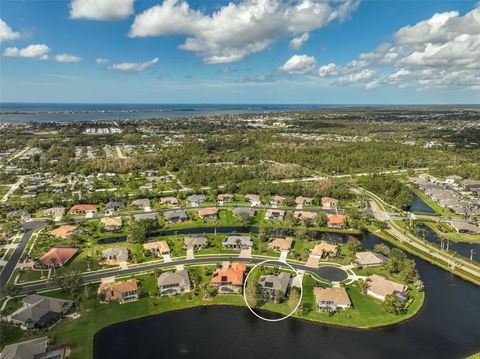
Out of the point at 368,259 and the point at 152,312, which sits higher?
the point at 368,259

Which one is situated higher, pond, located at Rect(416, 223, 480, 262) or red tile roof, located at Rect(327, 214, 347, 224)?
red tile roof, located at Rect(327, 214, 347, 224)

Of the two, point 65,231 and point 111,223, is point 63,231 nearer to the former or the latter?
point 65,231

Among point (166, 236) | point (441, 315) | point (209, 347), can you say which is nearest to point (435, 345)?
point (441, 315)

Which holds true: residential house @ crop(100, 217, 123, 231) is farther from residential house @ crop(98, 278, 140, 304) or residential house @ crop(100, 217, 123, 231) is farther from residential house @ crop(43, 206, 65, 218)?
residential house @ crop(98, 278, 140, 304)

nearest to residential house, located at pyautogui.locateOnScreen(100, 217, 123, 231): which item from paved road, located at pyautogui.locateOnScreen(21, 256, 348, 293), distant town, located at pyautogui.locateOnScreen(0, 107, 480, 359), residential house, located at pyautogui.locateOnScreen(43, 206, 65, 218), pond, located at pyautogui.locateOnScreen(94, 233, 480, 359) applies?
distant town, located at pyautogui.locateOnScreen(0, 107, 480, 359)

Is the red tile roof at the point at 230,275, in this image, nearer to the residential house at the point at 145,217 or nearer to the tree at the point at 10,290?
the residential house at the point at 145,217

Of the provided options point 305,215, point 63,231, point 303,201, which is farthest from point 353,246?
point 63,231
